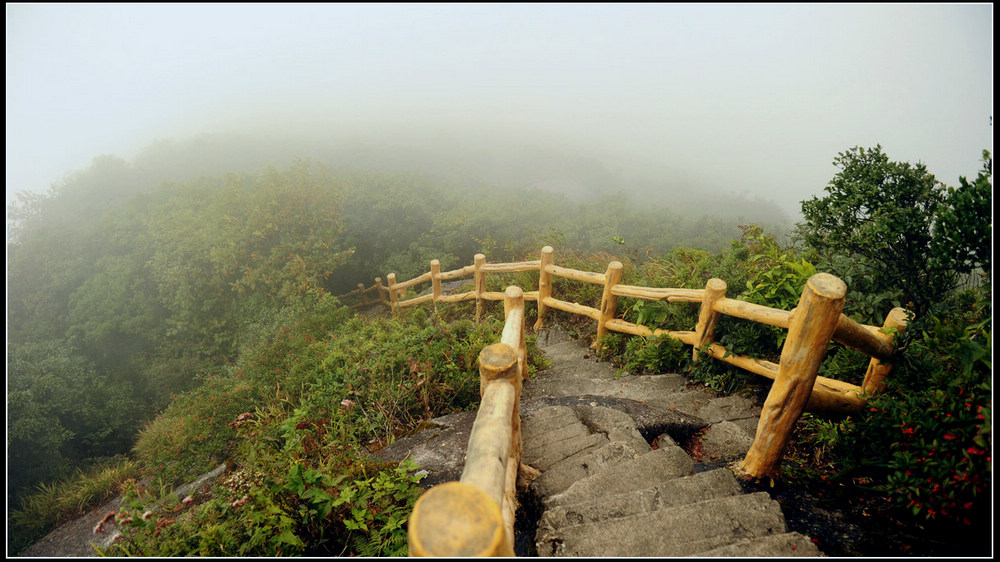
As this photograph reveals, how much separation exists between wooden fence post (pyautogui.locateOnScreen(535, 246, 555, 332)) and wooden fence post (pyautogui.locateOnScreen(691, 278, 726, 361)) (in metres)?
2.24

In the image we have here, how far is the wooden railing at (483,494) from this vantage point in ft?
3.75

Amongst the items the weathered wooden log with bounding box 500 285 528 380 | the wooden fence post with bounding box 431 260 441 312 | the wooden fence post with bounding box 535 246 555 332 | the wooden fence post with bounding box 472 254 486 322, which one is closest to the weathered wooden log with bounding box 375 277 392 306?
the wooden fence post with bounding box 431 260 441 312

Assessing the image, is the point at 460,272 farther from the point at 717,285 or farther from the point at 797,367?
the point at 797,367

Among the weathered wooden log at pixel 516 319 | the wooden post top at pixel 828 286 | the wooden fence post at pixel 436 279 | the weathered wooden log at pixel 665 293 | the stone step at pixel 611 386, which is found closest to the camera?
the wooden post top at pixel 828 286

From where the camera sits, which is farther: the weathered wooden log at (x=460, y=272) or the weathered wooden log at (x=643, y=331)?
the weathered wooden log at (x=460, y=272)

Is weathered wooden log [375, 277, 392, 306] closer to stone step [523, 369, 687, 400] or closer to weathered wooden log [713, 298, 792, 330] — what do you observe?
stone step [523, 369, 687, 400]

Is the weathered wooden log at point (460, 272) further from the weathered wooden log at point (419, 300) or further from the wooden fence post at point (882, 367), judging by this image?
the wooden fence post at point (882, 367)

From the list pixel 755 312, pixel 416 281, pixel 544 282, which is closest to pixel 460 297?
pixel 416 281

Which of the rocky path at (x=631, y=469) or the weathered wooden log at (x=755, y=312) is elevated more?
the weathered wooden log at (x=755, y=312)

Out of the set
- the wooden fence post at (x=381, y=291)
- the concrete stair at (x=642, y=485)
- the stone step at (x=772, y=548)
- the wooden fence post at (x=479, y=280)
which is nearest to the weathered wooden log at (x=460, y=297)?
the wooden fence post at (x=479, y=280)

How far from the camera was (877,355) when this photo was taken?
2.73 metres

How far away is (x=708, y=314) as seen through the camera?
12.6 feet

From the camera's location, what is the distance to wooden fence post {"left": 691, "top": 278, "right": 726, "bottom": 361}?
3.73m

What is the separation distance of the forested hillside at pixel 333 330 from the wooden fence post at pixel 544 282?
0.92 meters
